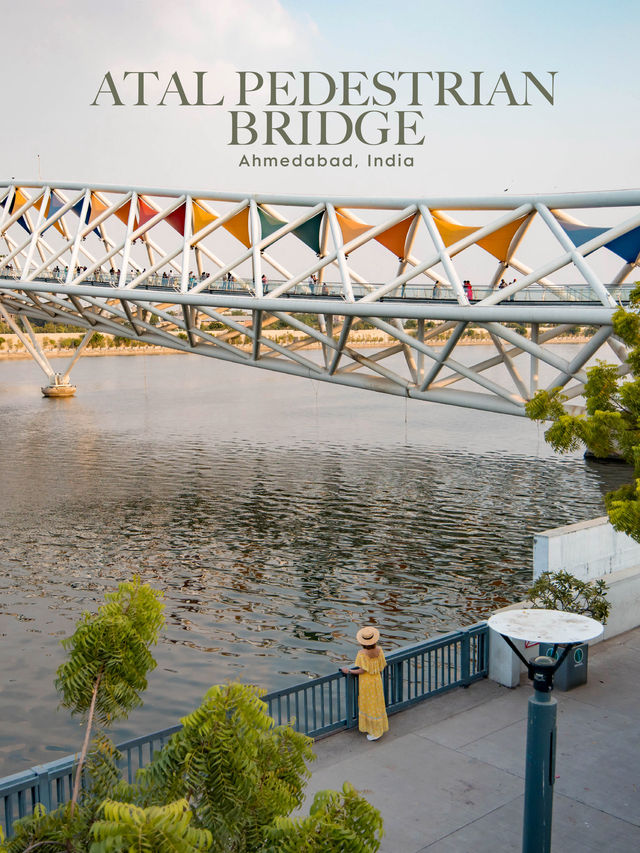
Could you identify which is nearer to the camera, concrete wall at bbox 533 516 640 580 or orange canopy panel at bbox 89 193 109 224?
concrete wall at bbox 533 516 640 580

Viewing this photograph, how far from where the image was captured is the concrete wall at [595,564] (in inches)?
487

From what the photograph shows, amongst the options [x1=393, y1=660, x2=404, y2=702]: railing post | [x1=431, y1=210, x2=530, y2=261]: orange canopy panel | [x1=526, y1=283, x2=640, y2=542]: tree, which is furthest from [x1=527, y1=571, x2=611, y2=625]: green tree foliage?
[x1=431, y1=210, x2=530, y2=261]: orange canopy panel

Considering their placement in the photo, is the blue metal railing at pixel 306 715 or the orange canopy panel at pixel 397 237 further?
the orange canopy panel at pixel 397 237

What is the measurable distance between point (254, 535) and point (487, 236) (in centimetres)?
1218

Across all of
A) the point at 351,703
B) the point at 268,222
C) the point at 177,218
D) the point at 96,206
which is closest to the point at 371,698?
the point at 351,703

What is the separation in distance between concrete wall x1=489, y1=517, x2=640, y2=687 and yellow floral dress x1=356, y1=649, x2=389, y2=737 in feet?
7.74

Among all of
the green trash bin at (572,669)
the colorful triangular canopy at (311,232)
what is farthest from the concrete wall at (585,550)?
the colorful triangular canopy at (311,232)

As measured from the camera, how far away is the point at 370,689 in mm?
10312

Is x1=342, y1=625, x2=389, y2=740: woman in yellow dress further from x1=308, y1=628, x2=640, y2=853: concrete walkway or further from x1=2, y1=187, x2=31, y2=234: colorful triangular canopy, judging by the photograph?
x1=2, y1=187, x2=31, y2=234: colorful triangular canopy

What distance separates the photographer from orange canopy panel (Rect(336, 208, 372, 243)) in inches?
1288

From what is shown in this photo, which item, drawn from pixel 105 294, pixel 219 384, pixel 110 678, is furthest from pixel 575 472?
pixel 219 384

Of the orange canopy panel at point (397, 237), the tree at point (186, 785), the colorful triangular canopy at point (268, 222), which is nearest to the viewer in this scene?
the tree at point (186, 785)

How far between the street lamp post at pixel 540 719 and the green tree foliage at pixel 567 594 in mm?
5012

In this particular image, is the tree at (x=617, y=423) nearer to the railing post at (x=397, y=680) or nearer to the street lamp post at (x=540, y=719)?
the street lamp post at (x=540, y=719)
